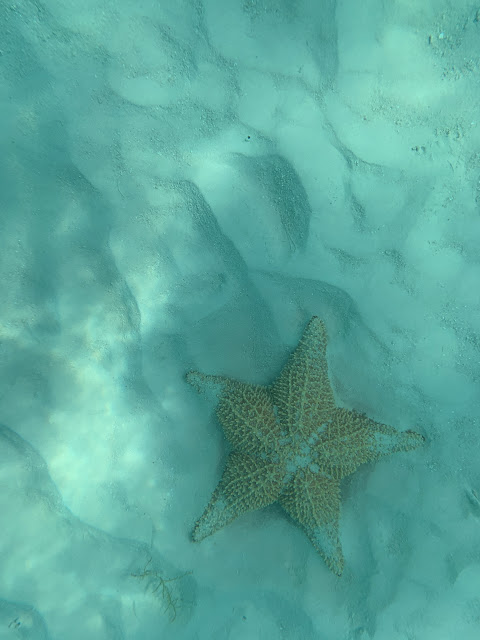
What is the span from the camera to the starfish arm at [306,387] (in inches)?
171

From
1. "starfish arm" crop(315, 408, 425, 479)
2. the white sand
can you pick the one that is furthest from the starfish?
the white sand

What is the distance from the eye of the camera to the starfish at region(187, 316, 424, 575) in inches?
172

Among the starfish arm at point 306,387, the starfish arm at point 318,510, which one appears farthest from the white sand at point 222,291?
the starfish arm at point 318,510

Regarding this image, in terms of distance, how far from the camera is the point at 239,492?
441 cm

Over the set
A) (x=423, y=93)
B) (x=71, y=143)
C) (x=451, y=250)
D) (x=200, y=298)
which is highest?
(x=423, y=93)

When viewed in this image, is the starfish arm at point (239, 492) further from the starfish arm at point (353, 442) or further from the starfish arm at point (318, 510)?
the starfish arm at point (353, 442)

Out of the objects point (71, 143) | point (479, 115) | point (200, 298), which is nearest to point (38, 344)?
point (200, 298)

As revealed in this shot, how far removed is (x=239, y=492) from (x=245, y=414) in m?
A: 0.84

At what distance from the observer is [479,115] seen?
13.3 feet

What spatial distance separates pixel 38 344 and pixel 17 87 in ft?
8.36

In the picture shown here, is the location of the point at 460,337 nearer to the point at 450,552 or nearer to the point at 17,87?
the point at 450,552

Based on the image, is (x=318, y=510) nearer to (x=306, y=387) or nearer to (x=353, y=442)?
(x=353, y=442)

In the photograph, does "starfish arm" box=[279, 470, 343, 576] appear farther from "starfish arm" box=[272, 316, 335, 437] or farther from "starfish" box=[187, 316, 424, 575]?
"starfish arm" box=[272, 316, 335, 437]

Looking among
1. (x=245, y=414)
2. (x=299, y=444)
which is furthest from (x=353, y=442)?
(x=245, y=414)
